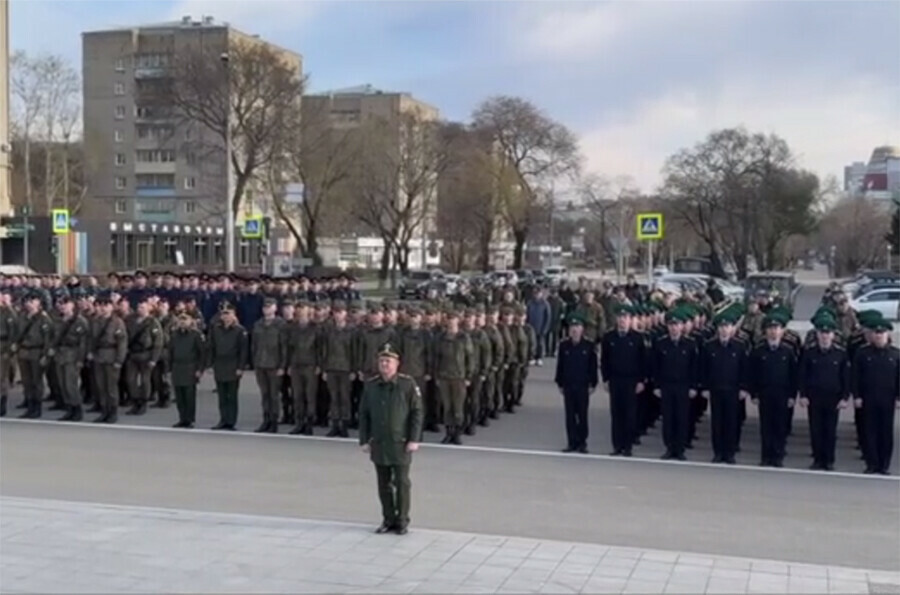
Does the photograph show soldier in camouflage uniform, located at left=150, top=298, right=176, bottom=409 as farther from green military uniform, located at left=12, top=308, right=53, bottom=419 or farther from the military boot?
the military boot

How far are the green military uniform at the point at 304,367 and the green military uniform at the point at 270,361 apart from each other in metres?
0.14

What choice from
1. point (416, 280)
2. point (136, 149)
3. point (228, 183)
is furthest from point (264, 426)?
point (136, 149)

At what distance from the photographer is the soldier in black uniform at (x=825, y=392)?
13.1m

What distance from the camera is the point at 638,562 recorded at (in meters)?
8.23

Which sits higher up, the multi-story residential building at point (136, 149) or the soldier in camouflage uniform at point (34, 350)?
the multi-story residential building at point (136, 149)

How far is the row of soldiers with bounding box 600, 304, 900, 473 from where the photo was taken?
515 inches

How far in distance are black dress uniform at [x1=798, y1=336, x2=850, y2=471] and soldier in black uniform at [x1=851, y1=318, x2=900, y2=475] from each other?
0.18m

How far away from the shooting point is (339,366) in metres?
15.4

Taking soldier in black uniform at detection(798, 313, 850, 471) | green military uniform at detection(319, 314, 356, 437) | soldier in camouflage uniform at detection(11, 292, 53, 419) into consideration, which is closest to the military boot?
green military uniform at detection(319, 314, 356, 437)

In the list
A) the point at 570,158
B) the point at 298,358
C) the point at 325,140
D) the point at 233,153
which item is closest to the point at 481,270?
the point at 570,158

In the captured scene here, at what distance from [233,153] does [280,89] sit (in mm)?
3713

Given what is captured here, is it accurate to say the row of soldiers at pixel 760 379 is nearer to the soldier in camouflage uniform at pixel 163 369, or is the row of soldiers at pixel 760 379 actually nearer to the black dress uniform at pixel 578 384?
the black dress uniform at pixel 578 384

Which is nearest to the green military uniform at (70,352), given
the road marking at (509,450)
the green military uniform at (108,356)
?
the green military uniform at (108,356)

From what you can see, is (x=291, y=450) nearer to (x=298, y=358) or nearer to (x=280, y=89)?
(x=298, y=358)
